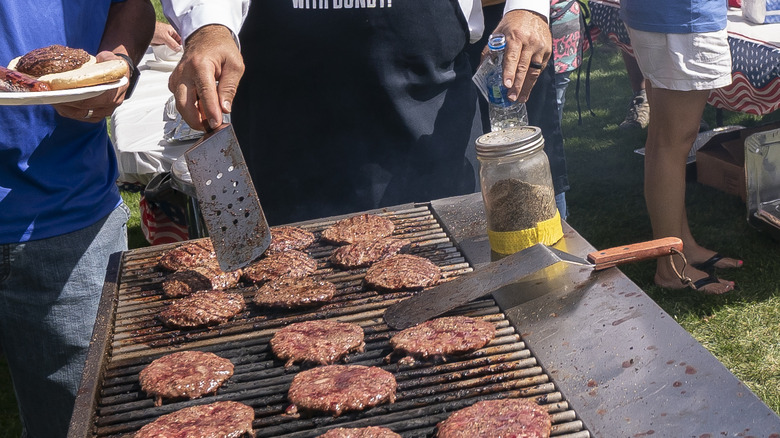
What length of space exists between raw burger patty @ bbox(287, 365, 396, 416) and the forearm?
1.95 meters

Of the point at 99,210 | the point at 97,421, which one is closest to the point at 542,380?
the point at 97,421

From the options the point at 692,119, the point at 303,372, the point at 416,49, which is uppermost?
the point at 416,49

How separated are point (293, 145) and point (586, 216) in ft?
12.3

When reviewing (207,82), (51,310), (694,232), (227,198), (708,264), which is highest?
(207,82)

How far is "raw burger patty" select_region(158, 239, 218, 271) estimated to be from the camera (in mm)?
3143

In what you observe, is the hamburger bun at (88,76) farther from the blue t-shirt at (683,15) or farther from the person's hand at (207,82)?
the blue t-shirt at (683,15)

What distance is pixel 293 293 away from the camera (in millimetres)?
→ 2752

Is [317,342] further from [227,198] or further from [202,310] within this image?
[227,198]

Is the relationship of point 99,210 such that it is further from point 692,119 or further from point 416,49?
point 692,119

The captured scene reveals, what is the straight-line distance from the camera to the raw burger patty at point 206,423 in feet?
6.84

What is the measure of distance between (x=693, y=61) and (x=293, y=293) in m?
3.17

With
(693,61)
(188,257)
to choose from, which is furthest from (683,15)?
(188,257)

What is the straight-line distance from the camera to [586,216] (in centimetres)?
685

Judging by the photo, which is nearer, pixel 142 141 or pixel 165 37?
pixel 142 141
